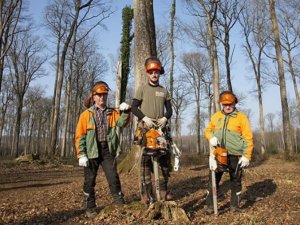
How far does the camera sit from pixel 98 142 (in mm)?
5312

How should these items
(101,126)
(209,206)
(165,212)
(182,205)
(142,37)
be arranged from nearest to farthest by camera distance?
(165,212) < (101,126) < (209,206) < (182,205) < (142,37)

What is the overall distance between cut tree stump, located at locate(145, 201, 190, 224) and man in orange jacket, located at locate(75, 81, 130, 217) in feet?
2.36

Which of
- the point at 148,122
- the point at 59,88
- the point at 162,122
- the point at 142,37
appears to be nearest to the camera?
the point at 148,122

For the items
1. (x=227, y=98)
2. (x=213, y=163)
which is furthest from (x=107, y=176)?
(x=227, y=98)

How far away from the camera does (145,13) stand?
9219mm

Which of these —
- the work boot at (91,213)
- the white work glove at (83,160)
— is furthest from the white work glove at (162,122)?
the work boot at (91,213)

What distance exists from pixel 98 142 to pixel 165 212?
1.51 meters

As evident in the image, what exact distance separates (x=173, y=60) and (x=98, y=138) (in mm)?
22970

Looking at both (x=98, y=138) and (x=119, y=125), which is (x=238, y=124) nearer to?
(x=119, y=125)

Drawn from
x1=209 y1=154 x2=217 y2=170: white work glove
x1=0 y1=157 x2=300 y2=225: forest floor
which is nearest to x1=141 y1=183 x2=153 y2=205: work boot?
x1=0 y1=157 x2=300 y2=225: forest floor

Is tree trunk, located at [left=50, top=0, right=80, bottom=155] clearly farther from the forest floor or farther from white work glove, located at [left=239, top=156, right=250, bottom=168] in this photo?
white work glove, located at [left=239, top=156, right=250, bottom=168]

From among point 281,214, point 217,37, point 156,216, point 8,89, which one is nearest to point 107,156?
point 156,216

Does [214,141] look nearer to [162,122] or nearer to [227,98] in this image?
[227,98]

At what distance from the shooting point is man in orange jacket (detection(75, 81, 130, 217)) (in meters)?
5.20
